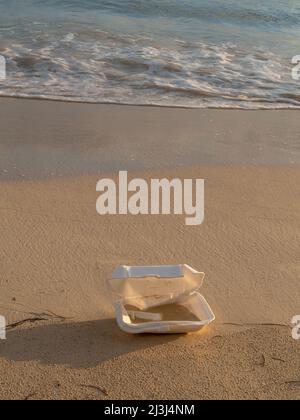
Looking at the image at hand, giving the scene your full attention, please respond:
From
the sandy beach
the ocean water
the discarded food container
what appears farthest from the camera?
the ocean water

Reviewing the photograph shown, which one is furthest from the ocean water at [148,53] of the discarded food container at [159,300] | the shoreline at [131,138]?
the discarded food container at [159,300]

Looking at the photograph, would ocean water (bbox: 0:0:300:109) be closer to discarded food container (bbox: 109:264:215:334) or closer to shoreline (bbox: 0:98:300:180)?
shoreline (bbox: 0:98:300:180)

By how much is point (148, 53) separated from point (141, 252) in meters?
5.91

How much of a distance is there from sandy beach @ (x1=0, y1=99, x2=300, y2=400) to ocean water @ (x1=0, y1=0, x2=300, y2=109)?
971 mm

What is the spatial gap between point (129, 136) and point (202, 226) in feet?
6.30

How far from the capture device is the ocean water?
284 inches

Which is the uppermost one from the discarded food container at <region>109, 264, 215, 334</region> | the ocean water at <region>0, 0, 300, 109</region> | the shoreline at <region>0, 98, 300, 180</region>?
the ocean water at <region>0, 0, 300, 109</region>

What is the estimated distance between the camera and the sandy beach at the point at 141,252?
255cm

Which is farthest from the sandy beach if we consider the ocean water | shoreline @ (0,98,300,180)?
the ocean water

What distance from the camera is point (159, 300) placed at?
293cm

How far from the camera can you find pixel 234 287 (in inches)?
129

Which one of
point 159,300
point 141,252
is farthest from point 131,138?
point 159,300

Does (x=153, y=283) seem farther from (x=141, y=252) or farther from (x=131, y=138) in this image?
(x=131, y=138)
